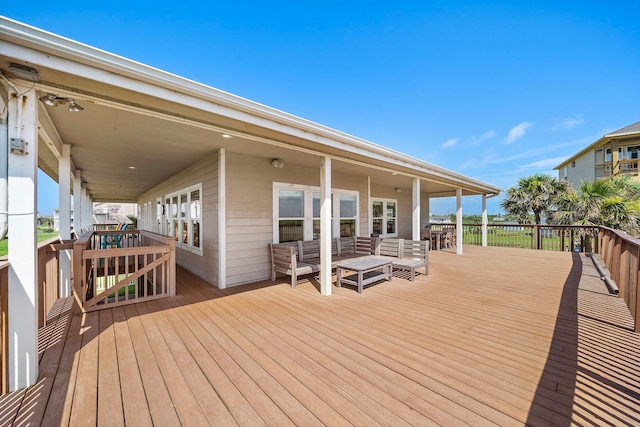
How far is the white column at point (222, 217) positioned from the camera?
4676mm

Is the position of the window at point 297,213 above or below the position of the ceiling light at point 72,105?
below

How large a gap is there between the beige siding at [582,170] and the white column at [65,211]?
87.8 ft

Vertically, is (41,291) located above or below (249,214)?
below

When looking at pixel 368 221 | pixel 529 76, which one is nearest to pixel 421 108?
pixel 529 76

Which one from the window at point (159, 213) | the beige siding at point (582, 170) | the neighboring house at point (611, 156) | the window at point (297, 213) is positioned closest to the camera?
the window at point (297, 213)

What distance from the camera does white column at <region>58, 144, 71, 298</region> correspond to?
4312 mm

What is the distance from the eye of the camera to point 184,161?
571 centimetres

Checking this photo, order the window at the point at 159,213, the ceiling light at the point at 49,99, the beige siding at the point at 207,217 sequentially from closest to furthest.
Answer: the ceiling light at the point at 49,99, the beige siding at the point at 207,217, the window at the point at 159,213

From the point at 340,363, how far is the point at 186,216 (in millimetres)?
5647

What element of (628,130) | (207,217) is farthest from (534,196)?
(207,217)

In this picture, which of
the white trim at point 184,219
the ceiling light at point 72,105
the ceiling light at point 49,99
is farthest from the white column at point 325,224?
the ceiling light at point 49,99

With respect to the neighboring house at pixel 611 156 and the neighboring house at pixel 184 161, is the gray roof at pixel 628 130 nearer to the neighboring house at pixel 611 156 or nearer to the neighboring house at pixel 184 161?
the neighboring house at pixel 611 156

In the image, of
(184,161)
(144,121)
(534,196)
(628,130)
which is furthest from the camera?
(628,130)

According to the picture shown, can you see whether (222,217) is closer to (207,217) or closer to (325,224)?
(207,217)
